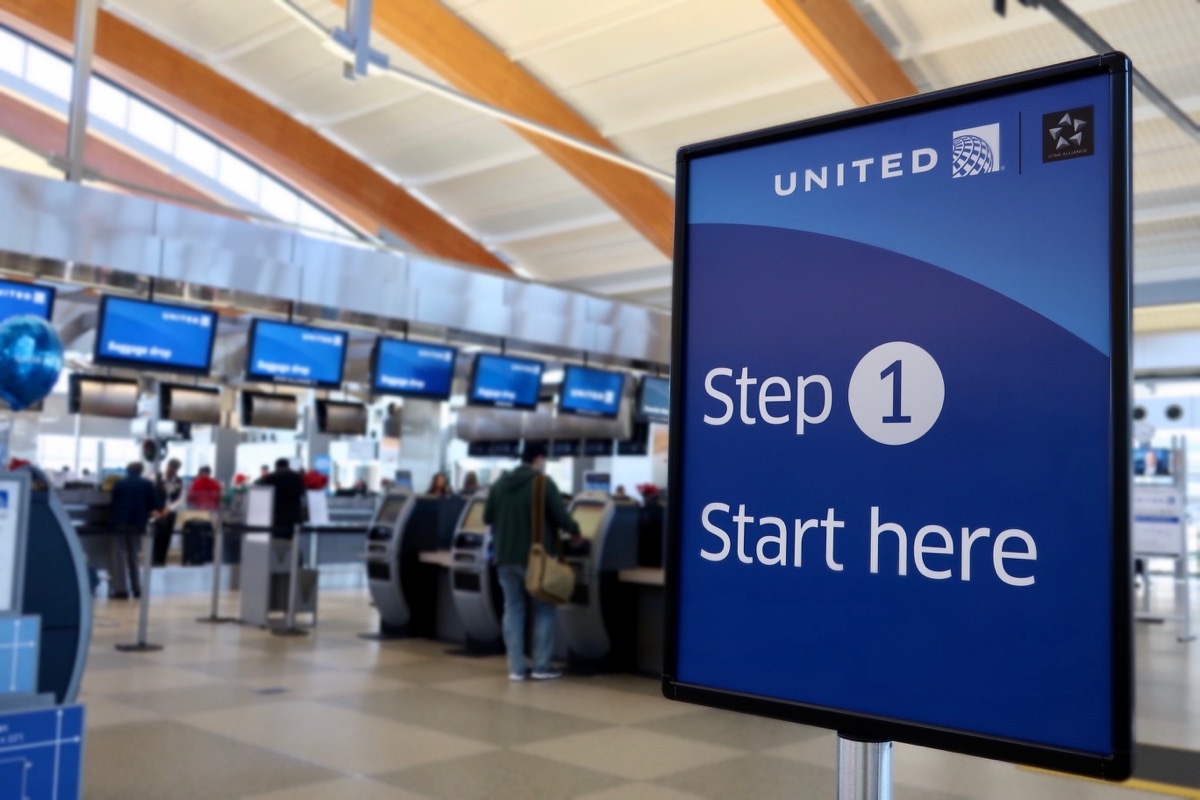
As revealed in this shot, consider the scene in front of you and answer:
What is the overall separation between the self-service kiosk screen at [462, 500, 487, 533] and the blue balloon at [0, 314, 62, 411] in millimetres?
4779

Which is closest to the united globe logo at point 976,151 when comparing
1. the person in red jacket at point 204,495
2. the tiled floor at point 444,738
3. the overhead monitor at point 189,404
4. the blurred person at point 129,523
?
the tiled floor at point 444,738

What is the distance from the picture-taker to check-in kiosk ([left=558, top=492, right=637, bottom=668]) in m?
8.36

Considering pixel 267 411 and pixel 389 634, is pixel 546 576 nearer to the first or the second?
pixel 389 634

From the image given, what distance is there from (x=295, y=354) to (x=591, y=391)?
4.25 meters

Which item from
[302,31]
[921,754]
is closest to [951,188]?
[921,754]

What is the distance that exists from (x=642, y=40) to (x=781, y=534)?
1352 centimetres

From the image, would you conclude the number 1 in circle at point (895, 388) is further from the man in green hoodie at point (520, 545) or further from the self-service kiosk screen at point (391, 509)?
the self-service kiosk screen at point (391, 509)

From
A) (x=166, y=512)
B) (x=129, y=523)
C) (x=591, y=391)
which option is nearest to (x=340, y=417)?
(x=166, y=512)

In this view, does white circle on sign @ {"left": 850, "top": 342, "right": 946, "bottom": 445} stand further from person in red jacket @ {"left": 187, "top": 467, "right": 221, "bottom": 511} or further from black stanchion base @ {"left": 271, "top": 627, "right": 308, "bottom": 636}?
person in red jacket @ {"left": 187, "top": 467, "right": 221, "bottom": 511}

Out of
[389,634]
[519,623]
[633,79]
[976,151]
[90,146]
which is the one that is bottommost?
[389,634]

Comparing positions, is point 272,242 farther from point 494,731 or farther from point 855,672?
point 855,672

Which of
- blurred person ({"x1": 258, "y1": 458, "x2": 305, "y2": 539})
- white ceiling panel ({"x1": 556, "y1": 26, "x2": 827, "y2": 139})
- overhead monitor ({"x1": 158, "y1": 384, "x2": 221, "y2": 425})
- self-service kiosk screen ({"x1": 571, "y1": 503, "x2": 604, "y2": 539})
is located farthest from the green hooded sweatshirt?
overhead monitor ({"x1": 158, "y1": 384, "x2": 221, "y2": 425})

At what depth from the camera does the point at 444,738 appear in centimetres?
581

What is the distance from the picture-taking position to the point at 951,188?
1.01 meters
